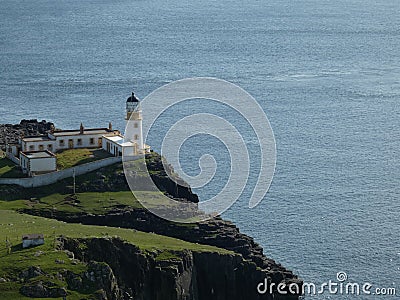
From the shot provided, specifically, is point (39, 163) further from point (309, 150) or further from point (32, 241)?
point (309, 150)

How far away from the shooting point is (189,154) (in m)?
131

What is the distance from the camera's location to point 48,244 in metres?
78.0

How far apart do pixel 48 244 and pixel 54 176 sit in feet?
70.0

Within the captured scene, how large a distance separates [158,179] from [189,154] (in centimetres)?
3159

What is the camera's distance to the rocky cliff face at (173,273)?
7944 cm

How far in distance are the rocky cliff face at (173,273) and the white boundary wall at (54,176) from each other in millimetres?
19406

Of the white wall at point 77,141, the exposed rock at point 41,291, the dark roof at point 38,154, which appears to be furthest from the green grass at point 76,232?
the white wall at point 77,141

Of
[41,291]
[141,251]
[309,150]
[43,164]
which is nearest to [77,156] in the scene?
[43,164]

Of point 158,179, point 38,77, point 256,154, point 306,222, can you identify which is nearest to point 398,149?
point 256,154

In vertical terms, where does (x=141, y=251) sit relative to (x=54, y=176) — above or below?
below

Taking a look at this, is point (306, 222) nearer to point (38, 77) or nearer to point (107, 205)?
point (107, 205)

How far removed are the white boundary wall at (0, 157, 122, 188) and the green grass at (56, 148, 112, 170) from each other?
0.99 m

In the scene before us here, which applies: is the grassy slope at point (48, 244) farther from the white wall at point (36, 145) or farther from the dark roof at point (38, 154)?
the white wall at point (36, 145)

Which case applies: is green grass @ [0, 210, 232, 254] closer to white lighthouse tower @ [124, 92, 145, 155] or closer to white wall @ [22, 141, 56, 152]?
white wall @ [22, 141, 56, 152]
